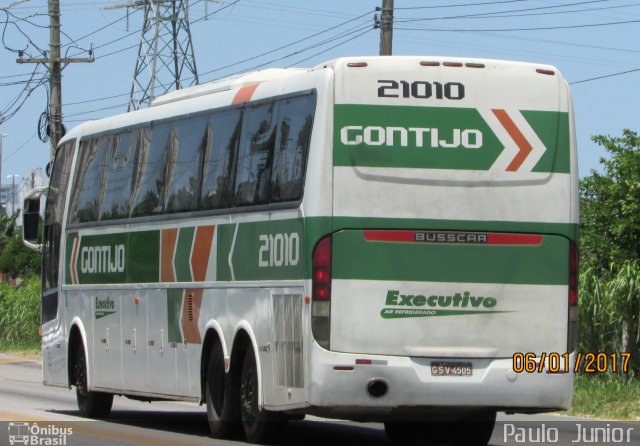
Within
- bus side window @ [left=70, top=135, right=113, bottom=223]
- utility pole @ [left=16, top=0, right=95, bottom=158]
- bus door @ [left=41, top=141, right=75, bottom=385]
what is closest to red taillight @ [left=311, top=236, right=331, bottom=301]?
bus side window @ [left=70, top=135, right=113, bottom=223]

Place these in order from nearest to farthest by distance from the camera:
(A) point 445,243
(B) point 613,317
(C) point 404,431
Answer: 1. (A) point 445,243
2. (C) point 404,431
3. (B) point 613,317

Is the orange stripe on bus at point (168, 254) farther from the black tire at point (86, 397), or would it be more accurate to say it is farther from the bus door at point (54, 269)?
the bus door at point (54, 269)

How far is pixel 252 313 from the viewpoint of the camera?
15.9 metres

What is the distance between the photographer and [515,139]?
14867 millimetres

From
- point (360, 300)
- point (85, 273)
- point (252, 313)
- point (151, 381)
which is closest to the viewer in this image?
point (360, 300)

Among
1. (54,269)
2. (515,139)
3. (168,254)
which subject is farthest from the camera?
(54,269)

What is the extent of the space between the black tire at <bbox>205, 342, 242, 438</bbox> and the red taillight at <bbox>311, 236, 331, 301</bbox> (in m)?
2.29

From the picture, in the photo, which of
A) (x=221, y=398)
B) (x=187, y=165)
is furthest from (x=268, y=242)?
(x=187, y=165)

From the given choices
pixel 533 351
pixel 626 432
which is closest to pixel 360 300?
pixel 533 351

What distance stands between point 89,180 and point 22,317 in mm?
24236

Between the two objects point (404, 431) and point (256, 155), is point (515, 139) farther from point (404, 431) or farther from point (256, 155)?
point (404, 431)

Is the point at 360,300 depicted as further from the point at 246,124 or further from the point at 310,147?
the point at 246,124

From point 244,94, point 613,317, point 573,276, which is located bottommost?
point 613,317

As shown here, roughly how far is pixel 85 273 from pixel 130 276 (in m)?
1.66
